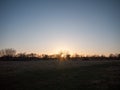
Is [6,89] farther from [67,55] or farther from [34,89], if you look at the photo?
[67,55]

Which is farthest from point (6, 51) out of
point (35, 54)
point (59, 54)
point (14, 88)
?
point (14, 88)

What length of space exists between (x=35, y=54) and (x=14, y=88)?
5822 inches

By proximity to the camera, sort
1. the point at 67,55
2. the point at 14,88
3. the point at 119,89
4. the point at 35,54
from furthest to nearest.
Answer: the point at 35,54 < the point at 67,55 < the point at 14,88 < the point at 119,89

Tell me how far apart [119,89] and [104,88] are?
1.80 meters

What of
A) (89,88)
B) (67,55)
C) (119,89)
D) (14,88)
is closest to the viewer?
(119,89)

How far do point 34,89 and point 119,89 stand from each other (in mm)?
10647

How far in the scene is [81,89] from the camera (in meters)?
20.5

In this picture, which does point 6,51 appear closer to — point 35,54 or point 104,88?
point 35,54

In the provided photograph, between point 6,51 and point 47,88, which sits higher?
point 6,51

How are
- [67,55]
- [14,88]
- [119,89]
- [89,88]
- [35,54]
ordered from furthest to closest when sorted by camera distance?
[35,54]
[67,55]
[14,88]
[89,88]
[119,89]

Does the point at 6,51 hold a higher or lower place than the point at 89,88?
higher

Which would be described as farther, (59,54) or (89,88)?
(59,54)

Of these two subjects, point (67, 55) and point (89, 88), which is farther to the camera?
point (67, 55)

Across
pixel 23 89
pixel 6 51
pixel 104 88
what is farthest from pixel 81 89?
pixel 6 51
